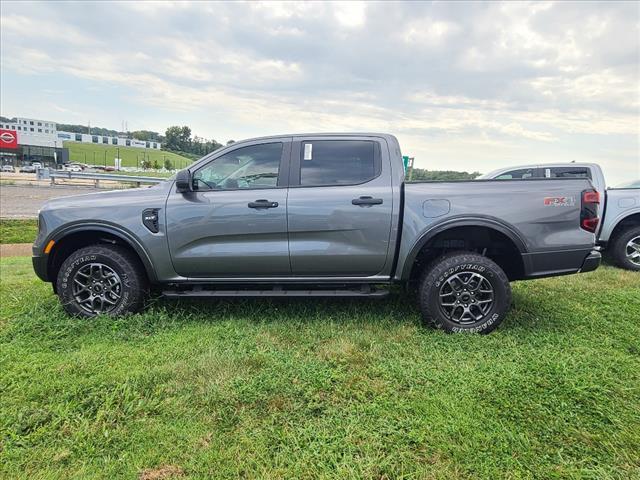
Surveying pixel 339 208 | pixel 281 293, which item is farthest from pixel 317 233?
pixel 281 293

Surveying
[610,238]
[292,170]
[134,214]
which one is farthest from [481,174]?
[134,214]

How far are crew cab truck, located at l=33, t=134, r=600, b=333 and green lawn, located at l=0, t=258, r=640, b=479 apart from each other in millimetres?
340

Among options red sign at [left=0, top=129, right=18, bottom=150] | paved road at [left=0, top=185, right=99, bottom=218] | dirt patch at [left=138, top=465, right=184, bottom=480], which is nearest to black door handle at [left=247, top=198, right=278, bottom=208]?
dirt patch at [left=138, top=465, right=184, bottom=480]

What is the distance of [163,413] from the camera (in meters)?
2.49

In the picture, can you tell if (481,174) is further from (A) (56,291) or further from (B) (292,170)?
(A) (56,291)

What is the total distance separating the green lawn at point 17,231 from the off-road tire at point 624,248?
13433 mm

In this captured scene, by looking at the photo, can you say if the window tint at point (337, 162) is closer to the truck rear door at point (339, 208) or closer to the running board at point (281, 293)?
the truck rear door at point (339, 208)

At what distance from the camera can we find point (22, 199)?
18406 millimetres

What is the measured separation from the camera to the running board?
373 cm

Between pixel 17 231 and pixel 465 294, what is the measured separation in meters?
13.1

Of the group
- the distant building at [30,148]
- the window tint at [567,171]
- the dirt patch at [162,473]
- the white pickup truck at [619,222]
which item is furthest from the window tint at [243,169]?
the distant building at [30,148]

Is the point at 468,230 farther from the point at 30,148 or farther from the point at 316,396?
the point at 30,148

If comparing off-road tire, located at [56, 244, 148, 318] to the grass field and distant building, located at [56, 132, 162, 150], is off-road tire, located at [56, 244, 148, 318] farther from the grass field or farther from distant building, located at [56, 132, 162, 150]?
distant building, located at [56, 132, 162, 150]

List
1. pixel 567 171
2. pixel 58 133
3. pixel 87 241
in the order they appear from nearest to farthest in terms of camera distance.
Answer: pixel 87 241 < pixel 567 171 < pixel 58 133
